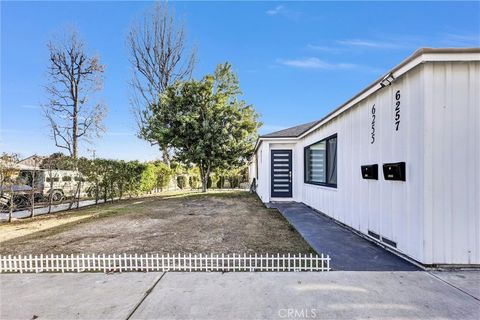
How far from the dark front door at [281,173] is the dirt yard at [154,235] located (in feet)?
9.86

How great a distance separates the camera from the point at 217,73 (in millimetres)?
15164

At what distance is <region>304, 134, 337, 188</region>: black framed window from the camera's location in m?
6.91

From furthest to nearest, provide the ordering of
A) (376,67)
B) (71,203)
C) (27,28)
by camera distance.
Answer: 1. (376,67)
2. (27,28)
3. (71,203)

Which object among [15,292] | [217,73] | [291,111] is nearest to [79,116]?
[217,73]

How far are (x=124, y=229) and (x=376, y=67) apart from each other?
13.0 metres

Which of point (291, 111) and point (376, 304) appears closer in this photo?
point (376, 304)

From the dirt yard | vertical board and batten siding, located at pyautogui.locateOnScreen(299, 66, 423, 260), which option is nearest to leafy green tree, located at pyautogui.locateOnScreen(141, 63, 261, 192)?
the dirt yard

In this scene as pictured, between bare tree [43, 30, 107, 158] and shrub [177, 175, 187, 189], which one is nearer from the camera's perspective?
bare tree [43, 30, 107, 158]

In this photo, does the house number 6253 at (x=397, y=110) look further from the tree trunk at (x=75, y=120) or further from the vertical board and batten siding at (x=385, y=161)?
the tree trunk at (x=75, y=120)

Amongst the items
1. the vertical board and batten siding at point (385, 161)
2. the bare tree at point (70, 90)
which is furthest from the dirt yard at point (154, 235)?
the bare tree at point (70, 90)

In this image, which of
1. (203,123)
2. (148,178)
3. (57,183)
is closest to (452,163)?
(57,183)

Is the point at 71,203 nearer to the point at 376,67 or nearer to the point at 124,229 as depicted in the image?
the point at 124,229

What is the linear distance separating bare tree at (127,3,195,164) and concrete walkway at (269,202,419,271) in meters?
19.1

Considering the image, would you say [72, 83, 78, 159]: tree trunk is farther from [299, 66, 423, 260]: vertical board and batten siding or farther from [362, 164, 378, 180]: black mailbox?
[362, 164, 378, 180]: black mailbox
